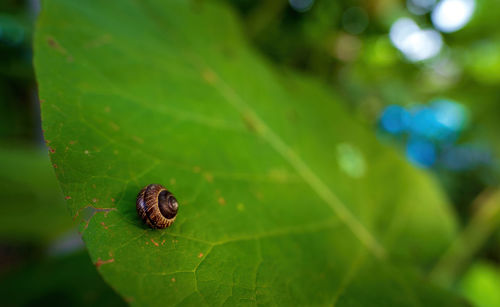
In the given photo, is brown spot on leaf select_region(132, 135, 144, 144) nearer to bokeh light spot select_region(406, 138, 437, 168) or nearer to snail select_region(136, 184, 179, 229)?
snail select_region(136, 184, 179, 229)

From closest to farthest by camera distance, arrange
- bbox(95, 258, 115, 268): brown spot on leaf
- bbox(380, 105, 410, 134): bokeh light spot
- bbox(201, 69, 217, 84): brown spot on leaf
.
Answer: bbox(95, 258, 115, 268): brown spot on leaf → bbox(201, 69, 217, 84): brown spot on leaf → bbox(380, 105, 410, 134): bokeh light spot

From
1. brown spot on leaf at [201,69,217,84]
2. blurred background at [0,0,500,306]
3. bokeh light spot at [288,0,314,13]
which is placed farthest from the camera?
bokeh light spot at [288,0,314,13]

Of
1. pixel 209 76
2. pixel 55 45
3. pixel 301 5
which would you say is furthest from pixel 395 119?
pixel 55 45

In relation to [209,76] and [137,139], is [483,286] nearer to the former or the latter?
[209,76]

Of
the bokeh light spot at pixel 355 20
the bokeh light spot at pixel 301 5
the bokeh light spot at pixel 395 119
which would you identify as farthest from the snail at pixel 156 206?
the bokeh light spot at pixel 395 119

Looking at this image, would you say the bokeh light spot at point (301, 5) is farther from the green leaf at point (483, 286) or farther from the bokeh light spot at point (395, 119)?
the green leaf at point (483, 286)

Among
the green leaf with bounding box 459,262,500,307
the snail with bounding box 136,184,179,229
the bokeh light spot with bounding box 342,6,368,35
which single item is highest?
the bokeh light spot with bounding box 342,6,368,35

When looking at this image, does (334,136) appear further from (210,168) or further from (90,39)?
(90,39)

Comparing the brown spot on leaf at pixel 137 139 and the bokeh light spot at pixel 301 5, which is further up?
the bokeh light spot at pixel 301 5

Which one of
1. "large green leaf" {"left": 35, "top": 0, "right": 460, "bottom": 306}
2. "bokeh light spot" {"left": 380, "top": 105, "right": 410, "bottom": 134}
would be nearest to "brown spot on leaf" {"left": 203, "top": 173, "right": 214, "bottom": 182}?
"large green leaf" {"left": 35, "top": 0, "right": 460, "bottom": 306}
